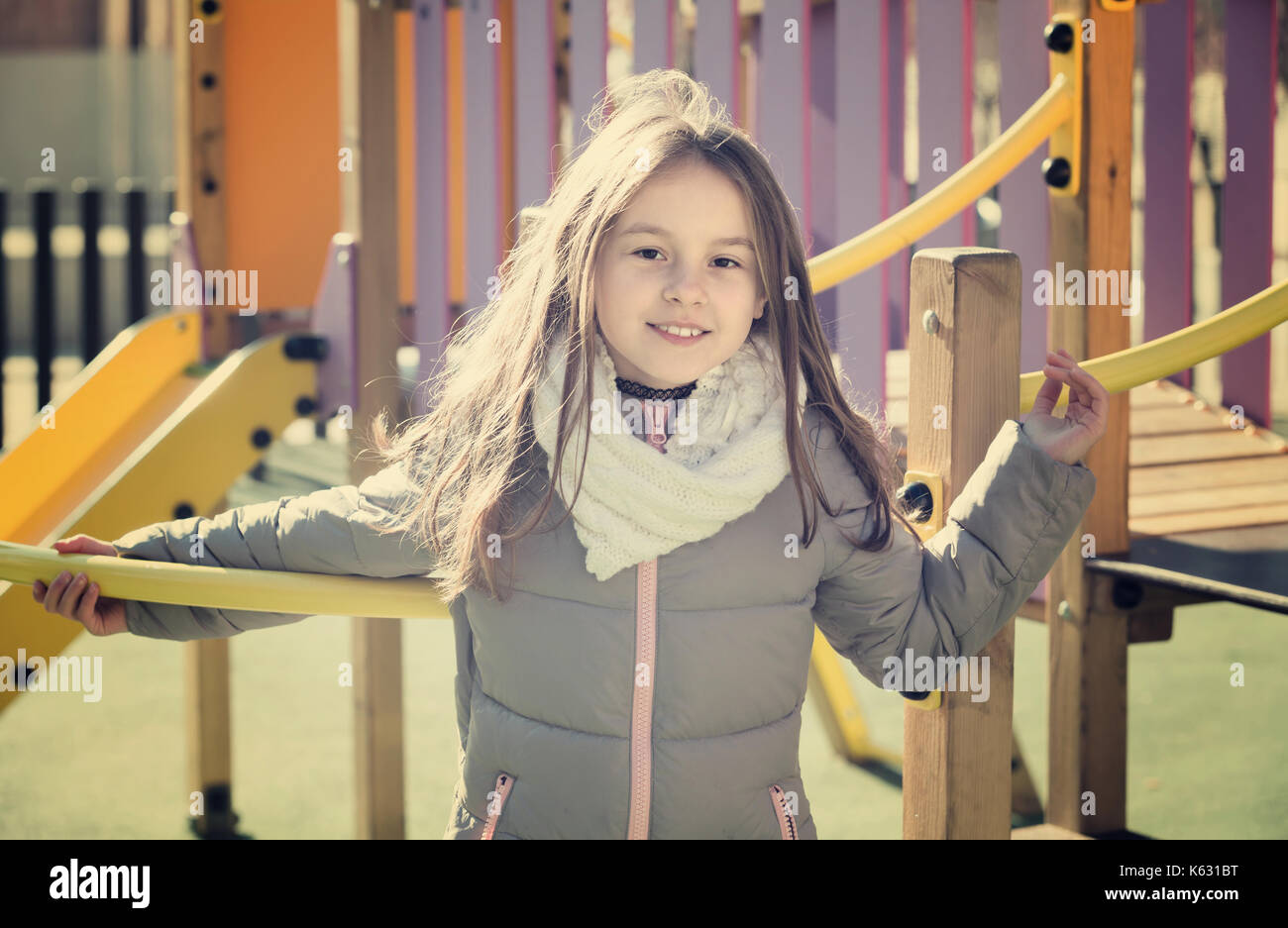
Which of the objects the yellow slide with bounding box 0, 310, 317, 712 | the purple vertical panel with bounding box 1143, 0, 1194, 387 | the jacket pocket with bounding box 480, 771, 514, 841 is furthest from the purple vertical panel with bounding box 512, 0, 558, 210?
the jacket pocket with bounding box 480, 771, 514, 841

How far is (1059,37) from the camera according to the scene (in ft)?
9.05

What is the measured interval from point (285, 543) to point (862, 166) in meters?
1.78

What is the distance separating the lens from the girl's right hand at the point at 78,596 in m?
1.85

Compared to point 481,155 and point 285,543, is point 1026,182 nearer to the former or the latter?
point 481,155

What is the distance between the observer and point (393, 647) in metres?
3.49

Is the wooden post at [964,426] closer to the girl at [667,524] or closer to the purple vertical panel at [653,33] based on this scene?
the girl at [667,524]

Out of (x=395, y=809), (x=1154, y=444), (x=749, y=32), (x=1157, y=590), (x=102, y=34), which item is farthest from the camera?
(x=102, y=34)

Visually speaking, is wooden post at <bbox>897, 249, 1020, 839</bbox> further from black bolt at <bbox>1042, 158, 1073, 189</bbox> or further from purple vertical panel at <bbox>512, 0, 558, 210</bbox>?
purple vertical panel at <bbox>512, 0, 558, 210</bbox>

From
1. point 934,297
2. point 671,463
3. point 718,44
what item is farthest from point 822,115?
point 671,463

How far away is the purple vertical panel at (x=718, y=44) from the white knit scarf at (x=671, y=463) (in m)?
1.59

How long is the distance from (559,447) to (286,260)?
2535 mm
